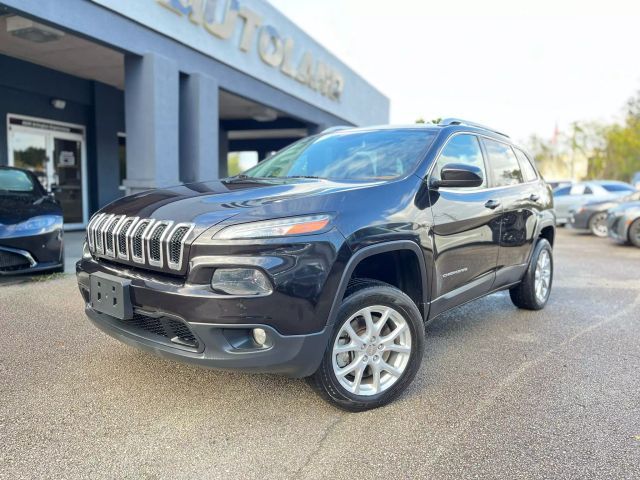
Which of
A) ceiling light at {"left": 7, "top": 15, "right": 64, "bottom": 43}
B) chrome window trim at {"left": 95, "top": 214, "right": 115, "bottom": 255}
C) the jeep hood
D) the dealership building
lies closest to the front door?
the dealership building

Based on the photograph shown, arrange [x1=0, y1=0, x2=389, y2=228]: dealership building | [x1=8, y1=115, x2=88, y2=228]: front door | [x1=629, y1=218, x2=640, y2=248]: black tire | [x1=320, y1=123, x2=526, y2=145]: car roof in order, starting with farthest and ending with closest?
[x1=8, y1=115, x2=88, y2=228]: front door < [x1=629, y1=218, x2=640, y2=248]: black tire < [x1=0, y1=0, x2=389, y2=228]: dealership building < [x1=320, y1=123, x2=526, y2=145]: car roof

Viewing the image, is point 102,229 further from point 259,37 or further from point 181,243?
point 259,37

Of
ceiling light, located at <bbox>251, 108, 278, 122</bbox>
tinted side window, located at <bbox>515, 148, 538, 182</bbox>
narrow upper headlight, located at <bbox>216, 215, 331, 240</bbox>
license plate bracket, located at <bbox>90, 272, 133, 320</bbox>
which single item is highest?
ceiling light, located at <bbox>251, 108, 278, 122</bbox>

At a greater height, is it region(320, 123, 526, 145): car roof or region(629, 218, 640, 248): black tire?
region(320, 123, 526, 145): car roof

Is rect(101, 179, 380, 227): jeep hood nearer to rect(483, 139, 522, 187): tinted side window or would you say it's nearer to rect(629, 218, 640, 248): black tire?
rect(483, 139, 522, 187): tinted side window

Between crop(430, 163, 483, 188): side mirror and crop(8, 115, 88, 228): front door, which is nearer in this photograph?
crop(430, 163, 483, 188): side mirror

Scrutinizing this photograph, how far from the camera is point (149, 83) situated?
8820mm

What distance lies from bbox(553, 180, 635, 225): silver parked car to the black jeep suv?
42.6 feet

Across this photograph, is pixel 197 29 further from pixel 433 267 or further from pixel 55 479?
pixel 55 479

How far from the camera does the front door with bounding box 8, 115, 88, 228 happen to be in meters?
11.2

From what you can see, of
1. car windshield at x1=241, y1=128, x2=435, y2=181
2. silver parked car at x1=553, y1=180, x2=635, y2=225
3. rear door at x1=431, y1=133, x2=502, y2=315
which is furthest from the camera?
silver parked car at x1=553, y1=180, x2=635, y2=225

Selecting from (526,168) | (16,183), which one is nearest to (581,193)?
(526,168)

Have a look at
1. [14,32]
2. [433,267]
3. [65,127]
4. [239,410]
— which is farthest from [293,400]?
[65,127]

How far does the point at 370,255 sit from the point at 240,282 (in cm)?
79
